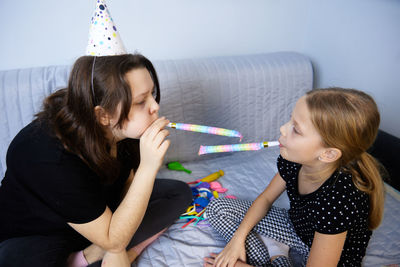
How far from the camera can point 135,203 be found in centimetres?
82

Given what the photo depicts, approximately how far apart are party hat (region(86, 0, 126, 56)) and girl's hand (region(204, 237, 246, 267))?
0.68 m

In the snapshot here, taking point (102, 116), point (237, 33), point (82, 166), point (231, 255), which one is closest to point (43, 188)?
point (82, 166)

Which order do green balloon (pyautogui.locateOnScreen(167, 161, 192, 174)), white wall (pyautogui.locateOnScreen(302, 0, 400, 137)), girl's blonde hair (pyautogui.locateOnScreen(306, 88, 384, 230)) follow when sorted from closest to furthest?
girl's blonde hair (pyautogui.locateOnScreen(306, 88, 384, 230)) < white wall (pyautogui.locateOnScreen(302, 0, 400, 137)) < green balloon (pyautogui.locateOnScreen(167, 161, 192, 174))

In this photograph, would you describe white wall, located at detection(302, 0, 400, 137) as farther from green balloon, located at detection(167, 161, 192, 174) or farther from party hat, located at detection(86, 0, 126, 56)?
party hat, located at detection(86, 0, 126, 56)

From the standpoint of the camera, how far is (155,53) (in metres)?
1.45

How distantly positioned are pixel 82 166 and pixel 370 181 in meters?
0.78

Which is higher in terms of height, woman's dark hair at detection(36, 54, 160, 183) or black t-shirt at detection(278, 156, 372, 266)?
woman's dark hair at detection(36, 54, 160, 183)

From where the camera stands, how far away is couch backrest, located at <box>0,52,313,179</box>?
3.86 ft

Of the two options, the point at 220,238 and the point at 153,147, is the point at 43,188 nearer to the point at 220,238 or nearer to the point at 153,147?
the point at 153,147

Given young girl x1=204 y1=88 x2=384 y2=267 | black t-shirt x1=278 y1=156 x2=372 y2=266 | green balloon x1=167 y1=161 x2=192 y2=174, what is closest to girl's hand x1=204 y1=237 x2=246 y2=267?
young girl x1=204 y1=88 x2=384 y2=267

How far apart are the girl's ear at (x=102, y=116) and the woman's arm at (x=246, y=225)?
541 mm

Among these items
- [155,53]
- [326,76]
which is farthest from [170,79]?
[326,76]

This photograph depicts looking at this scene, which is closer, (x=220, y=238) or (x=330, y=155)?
(x=330, y=155)

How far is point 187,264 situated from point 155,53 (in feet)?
3.17
